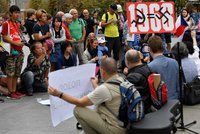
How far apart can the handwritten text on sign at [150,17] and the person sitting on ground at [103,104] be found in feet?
9.74

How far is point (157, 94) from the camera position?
5.50 metres

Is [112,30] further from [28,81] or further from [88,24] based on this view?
[28,81]

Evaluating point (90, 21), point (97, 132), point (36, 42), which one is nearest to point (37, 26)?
point (36, 42)

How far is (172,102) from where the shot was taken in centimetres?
572

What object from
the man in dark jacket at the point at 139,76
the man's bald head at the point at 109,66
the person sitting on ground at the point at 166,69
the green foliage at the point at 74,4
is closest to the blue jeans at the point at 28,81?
the person sitting on ground at the point at 166,69

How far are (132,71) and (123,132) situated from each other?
3.49 ft

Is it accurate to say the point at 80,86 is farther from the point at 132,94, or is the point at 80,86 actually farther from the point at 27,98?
the point at 27,98

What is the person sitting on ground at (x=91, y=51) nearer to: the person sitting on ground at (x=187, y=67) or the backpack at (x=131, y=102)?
the person sitting on ground at (x=187, y=67)

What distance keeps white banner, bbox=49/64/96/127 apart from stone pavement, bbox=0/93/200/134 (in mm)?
898

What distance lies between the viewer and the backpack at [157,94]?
547 centimetres

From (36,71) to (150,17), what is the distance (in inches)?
116

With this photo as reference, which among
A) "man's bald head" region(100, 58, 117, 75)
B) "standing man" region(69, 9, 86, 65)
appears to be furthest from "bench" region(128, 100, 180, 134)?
"standing man" region(69, 9, 86, 65)

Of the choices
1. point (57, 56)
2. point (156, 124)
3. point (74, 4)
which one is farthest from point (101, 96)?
point (74, 4)

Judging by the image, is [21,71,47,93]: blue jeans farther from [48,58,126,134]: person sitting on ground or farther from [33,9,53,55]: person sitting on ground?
[48,58,126,134]: person sitting on ground
